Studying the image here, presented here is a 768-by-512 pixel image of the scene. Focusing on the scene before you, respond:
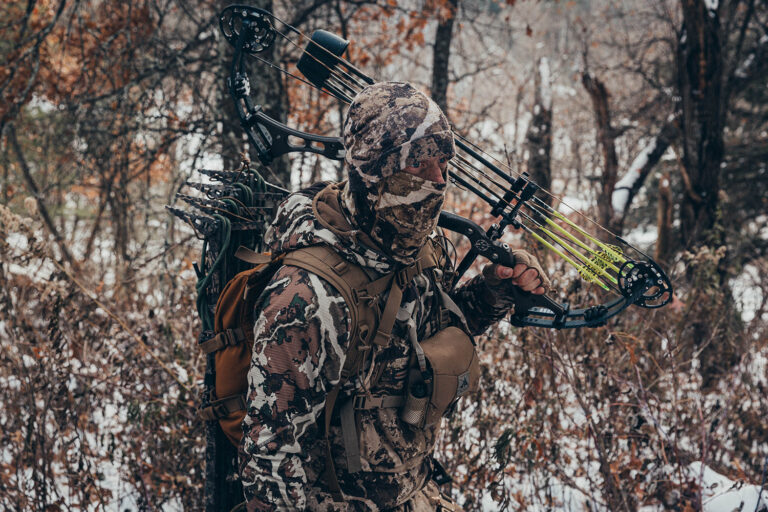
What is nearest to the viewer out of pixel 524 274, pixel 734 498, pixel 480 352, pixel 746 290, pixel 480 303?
pixel 524 274

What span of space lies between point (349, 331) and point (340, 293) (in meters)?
0.13

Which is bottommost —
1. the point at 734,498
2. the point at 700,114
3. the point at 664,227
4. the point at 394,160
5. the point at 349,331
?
the point at 734,498

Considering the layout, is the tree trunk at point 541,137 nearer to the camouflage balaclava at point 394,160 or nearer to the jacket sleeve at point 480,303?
the jacket sleeve at point 480,303

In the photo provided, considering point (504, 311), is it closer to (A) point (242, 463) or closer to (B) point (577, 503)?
(A) point (242, 463)

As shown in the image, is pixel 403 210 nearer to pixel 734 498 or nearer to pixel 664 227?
pixel 734 498

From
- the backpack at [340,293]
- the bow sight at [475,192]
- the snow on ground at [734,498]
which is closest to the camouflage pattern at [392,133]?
the backpack at [340,293]

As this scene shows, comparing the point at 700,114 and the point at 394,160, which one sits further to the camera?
the point at 700,114

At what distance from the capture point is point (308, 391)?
1683 mm

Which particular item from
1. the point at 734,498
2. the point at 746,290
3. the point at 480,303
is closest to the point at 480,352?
the point at 734,498

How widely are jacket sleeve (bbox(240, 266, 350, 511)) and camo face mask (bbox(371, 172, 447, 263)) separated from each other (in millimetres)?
268

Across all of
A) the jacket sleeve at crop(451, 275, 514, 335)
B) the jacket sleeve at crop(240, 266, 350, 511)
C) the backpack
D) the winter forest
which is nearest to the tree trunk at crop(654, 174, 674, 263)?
the winter forest

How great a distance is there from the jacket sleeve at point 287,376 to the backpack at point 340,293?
0.20 feet

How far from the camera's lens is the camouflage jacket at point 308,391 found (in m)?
1.65

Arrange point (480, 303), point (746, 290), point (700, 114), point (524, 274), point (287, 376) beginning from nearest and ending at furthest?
point (287, 376) → point (524, 274) → point (480, 303) → point (700, 114) → point (746, 290)
